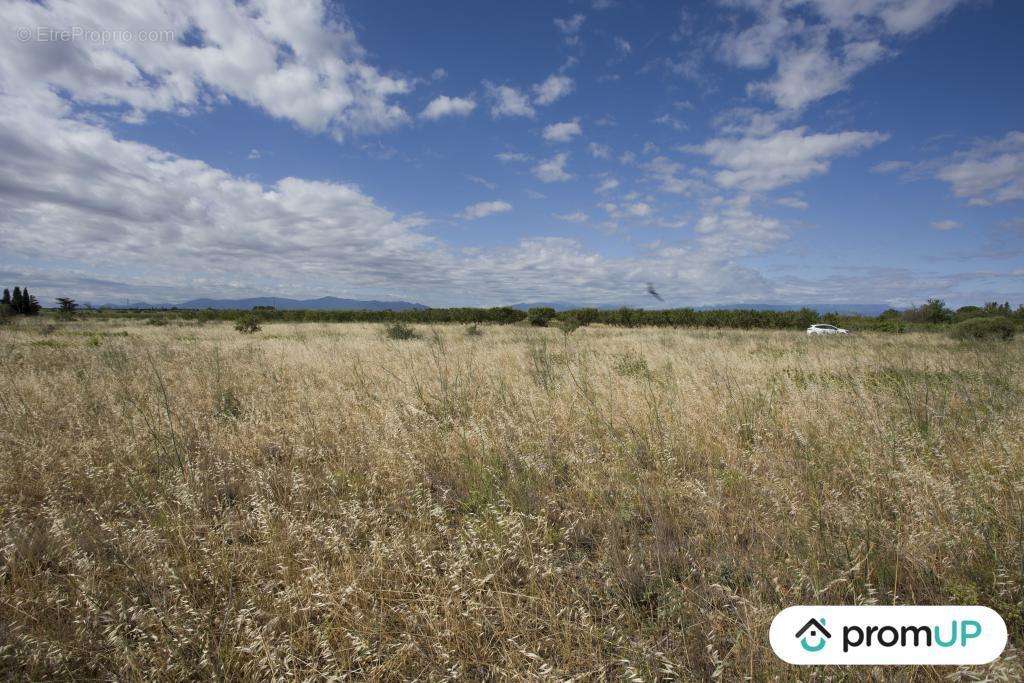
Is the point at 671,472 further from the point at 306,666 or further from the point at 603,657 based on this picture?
the point at 306,666

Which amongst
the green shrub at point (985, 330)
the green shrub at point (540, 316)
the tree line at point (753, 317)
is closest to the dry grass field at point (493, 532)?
the green shrub at point (985, 330)

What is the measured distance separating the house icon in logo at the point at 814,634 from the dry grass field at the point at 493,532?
0.14m

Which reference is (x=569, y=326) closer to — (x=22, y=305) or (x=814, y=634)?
(x=814, y=634)

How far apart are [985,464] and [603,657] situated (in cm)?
374

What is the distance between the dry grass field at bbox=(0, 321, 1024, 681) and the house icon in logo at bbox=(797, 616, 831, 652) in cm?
14

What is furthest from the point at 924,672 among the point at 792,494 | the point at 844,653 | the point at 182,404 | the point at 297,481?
the point at 182,404

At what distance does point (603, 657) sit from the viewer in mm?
1801

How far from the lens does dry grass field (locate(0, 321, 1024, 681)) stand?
5.98 ft

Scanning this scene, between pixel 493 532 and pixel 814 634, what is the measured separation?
167 cm

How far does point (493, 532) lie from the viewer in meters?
2.55

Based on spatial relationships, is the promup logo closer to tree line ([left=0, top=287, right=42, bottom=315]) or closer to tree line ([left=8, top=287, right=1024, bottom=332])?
tree line ([left=8, top=287, right=1024, bottom=332])

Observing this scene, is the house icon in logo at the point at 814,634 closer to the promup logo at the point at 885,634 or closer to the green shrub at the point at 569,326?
the promup logo at the point at 885,634

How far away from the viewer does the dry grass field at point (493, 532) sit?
182cm

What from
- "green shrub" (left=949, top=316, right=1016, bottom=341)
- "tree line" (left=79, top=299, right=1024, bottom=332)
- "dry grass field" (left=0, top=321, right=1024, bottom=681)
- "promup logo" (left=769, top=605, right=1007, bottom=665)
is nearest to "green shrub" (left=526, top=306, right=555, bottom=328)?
"tree line" (left=79, top=299, right=1024, bottom=332)
